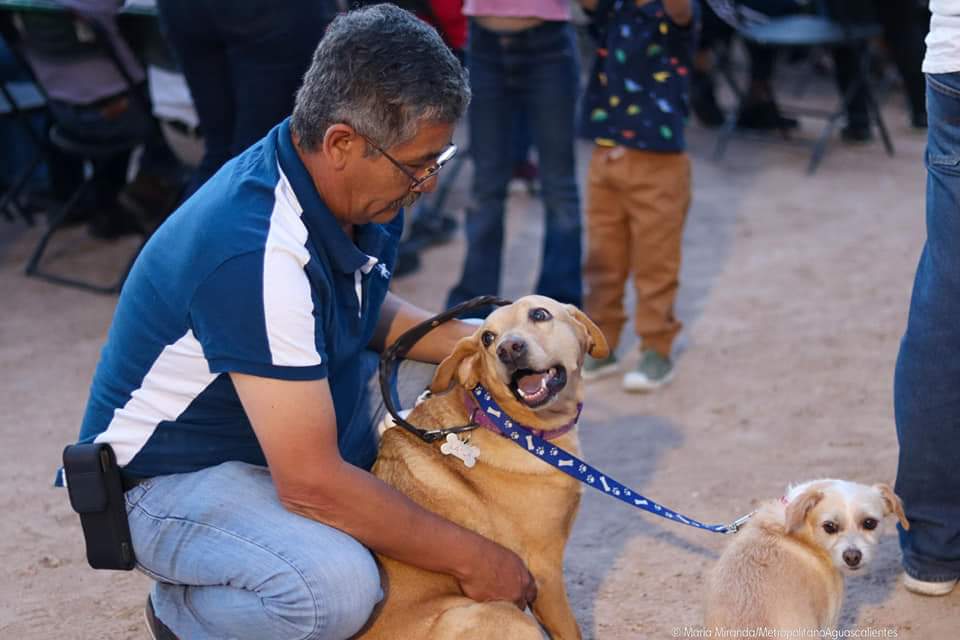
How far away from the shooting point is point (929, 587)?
10.8ft

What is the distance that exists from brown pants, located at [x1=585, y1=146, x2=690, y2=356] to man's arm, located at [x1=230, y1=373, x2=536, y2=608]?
235 centimetres

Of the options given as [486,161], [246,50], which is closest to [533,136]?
[486,161]

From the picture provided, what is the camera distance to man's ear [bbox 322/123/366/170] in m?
2.52

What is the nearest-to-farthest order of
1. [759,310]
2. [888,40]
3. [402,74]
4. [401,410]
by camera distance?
[402,74] < [401,410] < [759,310] < [888,40]

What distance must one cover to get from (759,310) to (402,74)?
3.58m

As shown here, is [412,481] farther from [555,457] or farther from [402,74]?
[402,74]

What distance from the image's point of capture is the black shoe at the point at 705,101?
9.10 metres

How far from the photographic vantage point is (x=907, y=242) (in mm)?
6469

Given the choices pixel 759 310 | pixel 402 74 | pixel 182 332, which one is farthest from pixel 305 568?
pixel 759 310

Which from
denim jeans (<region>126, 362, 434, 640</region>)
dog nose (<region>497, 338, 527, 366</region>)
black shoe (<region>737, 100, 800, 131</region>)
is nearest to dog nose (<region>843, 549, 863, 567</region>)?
dog nose (<region>497, 338, 527, 366</region>)

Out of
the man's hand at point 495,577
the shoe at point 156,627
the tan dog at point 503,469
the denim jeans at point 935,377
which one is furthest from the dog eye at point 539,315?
the shoe at point 156,627

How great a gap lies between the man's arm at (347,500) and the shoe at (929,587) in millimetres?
1227

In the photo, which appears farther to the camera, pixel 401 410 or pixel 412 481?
pixel 401 410

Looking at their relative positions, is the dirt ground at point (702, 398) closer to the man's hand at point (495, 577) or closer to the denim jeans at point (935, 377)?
the denim jeans at point (935, 377)
